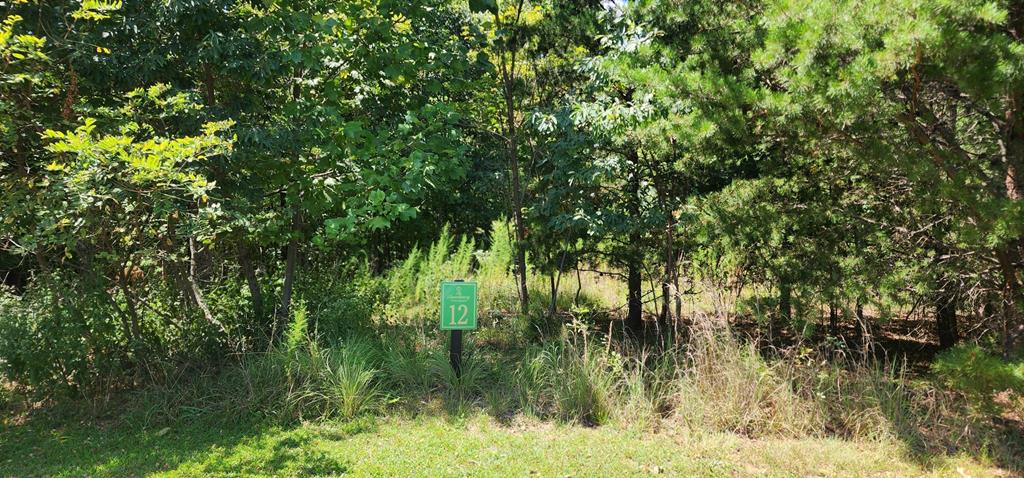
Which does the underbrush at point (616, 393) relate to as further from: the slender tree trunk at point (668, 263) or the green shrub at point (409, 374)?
the slender tree trunk at point (668, 263)

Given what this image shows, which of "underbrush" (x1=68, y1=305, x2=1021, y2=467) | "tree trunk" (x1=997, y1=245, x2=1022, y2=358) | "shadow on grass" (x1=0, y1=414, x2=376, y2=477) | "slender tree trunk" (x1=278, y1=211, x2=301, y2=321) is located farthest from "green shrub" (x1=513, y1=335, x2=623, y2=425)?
"tree trunk" (x1=997, y1=245, x2=1022, y2=358)

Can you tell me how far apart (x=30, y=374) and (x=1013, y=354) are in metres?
7.59

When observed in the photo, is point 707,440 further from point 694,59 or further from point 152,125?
point 152,125

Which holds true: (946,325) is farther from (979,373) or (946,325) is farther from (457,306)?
(457,306)

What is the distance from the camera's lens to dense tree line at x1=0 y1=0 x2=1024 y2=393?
3.81m

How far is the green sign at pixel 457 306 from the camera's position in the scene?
203 inches

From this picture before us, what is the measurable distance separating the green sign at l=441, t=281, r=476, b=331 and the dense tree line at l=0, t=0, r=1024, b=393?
766 mm

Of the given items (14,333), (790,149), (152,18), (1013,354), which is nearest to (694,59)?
(790,149)

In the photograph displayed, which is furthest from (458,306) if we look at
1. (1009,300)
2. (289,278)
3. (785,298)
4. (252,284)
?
(1009,300)

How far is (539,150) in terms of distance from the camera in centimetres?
701

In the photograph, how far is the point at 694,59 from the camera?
455cm

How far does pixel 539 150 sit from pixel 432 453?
13.1ft

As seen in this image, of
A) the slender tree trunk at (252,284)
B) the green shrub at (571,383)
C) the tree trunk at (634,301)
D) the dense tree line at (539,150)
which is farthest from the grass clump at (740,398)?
the slender tree trunk at (252,284)

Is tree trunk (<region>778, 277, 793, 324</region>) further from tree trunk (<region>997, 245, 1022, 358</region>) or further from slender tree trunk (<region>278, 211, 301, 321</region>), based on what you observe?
slender tree trunk (<region>278, 211, 301, 321</region>)
